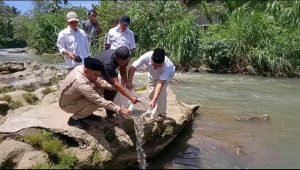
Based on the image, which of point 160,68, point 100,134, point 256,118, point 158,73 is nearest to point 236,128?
point 256,118

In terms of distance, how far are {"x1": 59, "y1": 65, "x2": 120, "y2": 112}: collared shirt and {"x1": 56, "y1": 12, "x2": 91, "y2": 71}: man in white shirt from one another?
6.33 feet

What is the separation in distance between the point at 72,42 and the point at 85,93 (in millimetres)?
2459

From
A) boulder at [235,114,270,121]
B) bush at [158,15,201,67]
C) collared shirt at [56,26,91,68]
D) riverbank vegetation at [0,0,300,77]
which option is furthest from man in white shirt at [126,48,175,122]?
bush at [158,15,201,67]

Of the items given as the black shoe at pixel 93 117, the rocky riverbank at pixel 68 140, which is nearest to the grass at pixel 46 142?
the rocky riverbank at pixel 68 140

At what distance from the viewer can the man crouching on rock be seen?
549 cm

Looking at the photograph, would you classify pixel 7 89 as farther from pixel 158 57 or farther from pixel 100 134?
pixel 158 57

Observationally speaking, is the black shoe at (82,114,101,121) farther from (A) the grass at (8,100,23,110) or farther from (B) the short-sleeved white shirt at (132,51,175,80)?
(A) the grass at (8,100,23,110)

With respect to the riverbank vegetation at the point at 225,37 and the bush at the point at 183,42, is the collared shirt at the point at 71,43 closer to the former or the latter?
the riverbank vegetation at the point at 225,37

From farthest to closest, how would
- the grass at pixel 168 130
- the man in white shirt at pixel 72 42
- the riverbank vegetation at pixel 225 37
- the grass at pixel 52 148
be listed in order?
the riverbank vegetation at pixel 225 37, the man in white shirt at pixel 72 42, the grass at pixel 168 130, the grass at pixel 52 148

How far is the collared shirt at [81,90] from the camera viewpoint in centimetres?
548

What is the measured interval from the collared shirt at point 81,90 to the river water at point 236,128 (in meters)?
1.04

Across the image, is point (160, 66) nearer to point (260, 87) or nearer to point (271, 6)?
point (260, 87)

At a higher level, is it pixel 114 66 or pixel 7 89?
pixel 114 66

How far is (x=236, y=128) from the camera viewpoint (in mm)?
8102
